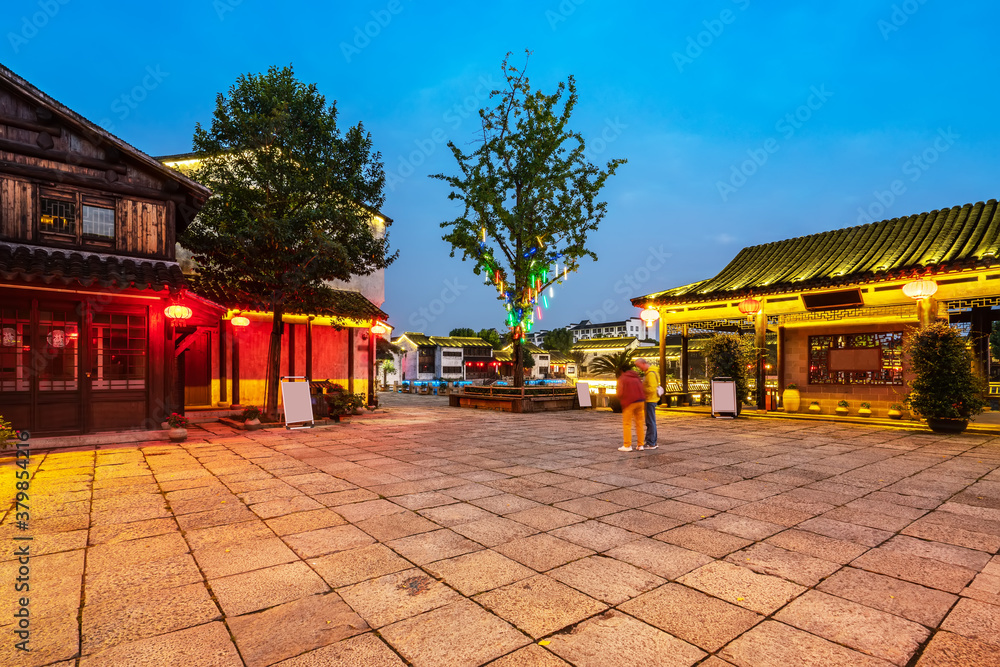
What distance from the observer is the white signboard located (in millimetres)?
11211

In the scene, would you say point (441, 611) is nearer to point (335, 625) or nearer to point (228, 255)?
point (335, 625)

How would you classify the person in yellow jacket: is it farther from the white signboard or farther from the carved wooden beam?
the carved wooden beam

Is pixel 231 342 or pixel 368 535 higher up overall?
pixel 231 342

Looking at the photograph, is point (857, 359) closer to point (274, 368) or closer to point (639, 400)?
point (639, 400)

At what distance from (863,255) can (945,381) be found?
418 cm

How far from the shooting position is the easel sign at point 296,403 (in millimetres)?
11219

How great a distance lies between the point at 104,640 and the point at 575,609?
2538 mm

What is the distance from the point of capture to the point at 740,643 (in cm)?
254

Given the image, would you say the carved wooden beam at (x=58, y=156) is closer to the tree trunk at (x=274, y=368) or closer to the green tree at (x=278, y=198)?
the green tree at (x=278, y=198)

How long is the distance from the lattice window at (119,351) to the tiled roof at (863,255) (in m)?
14.0

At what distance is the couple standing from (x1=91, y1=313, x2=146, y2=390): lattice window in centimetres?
938

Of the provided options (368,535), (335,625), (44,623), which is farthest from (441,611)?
(44,623)

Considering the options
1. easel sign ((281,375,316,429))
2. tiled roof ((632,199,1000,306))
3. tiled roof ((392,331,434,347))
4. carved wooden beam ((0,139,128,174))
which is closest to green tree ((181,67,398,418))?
easel sign ((281,375,316,429))

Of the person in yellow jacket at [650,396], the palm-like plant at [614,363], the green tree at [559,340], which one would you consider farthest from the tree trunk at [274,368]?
the green tree at [559,340]
